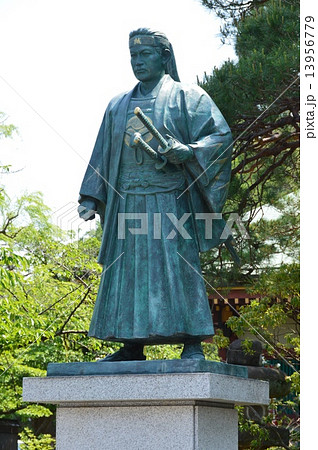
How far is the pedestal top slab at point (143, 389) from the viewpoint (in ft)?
13.6

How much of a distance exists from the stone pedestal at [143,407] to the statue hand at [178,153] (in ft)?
4.13

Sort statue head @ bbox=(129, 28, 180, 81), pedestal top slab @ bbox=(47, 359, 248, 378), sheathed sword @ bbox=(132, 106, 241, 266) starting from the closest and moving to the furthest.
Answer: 1. pedestal top slab @ bbox=(47, 359, 248, 378)
2. sheathed sword @ bbox=(132, 106, 241, 266)
3. statue head @ bbox=(129, 28, 180, 81)

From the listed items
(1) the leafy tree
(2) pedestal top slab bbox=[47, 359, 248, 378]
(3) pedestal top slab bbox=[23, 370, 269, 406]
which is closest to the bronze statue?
(2) pedestal top slab bbox=[47, 359, 248, 378]

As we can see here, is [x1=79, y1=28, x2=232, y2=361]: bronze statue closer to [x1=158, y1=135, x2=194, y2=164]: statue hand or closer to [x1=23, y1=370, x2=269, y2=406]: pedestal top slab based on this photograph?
[x1=158, y1=135, x2=194, y2=164]: statue hand

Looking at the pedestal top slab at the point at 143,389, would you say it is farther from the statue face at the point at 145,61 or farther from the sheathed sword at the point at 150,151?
the statue face at the point at 145,61

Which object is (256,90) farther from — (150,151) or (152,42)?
(150,151)

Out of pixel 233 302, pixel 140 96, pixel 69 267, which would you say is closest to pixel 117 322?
pixel 140 96

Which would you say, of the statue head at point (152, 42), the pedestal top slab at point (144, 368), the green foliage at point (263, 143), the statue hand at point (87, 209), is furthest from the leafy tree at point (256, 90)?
the pedestal top slab at point (144, 368)

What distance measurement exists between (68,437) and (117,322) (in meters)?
0.73

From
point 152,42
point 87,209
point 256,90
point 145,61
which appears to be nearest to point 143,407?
point 87,209

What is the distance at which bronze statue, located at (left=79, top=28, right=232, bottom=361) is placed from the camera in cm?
468

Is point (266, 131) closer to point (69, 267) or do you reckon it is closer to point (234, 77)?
point (234, 77)

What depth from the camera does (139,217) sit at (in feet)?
16.0

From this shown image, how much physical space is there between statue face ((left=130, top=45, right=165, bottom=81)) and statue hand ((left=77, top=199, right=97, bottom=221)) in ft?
2.89
